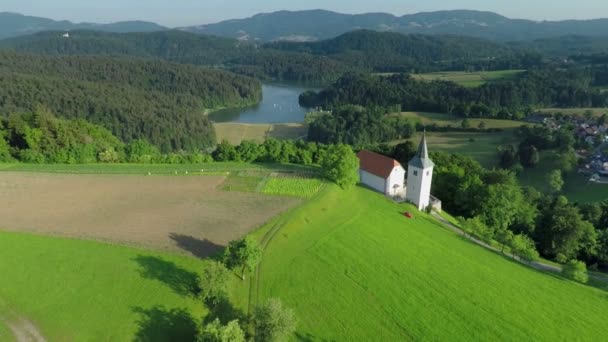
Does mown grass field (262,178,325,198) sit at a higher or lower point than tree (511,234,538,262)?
higher

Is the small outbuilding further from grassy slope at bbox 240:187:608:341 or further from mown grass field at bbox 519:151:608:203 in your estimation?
mown grass field at bbox 519:151:608:203

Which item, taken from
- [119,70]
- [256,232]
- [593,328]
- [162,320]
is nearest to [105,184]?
[256,232]

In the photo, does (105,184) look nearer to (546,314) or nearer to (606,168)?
(546,314)

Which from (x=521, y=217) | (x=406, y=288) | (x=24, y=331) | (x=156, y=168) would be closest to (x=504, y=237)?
(x=521, y=217)

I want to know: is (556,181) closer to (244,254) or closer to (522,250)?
(522,250)

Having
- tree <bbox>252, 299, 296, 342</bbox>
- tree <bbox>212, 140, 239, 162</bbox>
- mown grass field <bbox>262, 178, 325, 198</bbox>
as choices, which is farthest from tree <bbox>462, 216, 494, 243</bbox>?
tree <bbox>212, 140, 239, 162</bbox>

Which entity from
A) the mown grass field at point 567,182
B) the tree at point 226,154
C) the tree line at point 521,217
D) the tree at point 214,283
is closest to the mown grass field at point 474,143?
Result: the mown grass field at point 567,182
